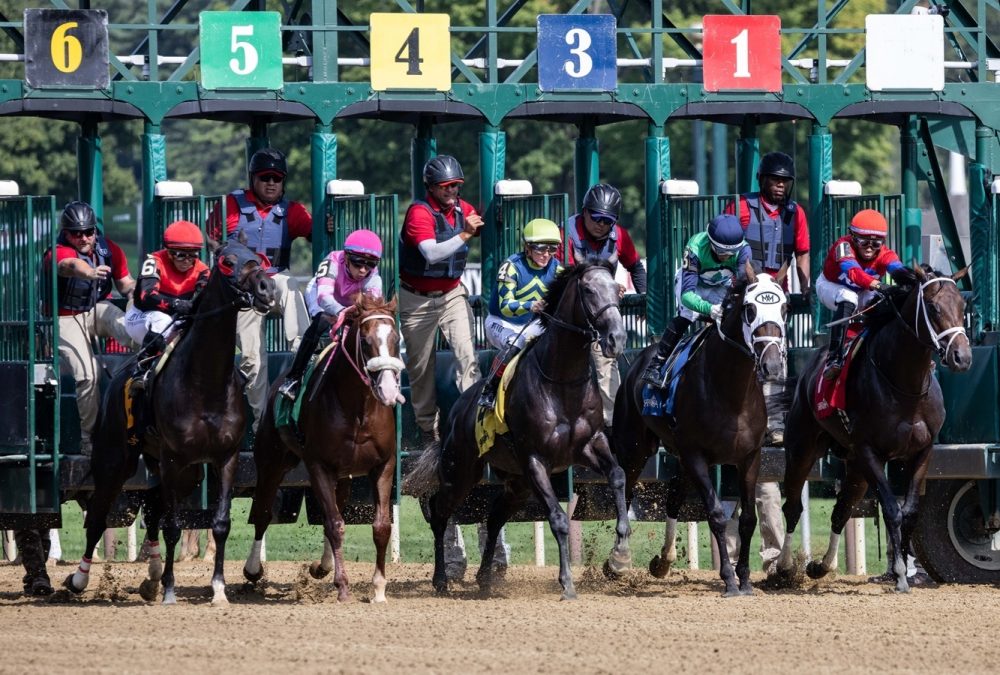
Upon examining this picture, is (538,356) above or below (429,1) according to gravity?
below

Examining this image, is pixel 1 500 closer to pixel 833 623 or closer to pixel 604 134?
pixel 833 623

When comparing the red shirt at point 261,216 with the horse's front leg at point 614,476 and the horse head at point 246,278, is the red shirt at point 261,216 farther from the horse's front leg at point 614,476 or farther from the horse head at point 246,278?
the horse's front leg at point 614,476

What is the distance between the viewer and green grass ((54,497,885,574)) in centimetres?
1525

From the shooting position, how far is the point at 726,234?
37.3 ft

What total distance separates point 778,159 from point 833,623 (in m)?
3.59

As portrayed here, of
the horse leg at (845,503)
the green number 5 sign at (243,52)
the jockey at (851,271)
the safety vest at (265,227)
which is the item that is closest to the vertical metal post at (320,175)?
the safety vest at (265,227)

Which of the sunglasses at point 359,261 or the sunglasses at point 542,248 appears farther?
the sunglasses at point 542,248

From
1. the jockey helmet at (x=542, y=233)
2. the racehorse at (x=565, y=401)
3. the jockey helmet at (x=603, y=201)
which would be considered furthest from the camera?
the jockey helmet at (x=603, y=201)

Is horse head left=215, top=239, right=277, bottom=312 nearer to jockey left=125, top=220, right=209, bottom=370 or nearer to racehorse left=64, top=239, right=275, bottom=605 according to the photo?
racehorse left=64, top=239, right=275, bottom=605

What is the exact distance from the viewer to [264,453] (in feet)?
38.7

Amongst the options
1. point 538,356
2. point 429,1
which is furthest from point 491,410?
point 429,1

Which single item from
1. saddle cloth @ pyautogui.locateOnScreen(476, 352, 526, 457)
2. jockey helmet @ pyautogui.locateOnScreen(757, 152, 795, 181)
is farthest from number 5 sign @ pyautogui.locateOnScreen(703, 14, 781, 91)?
saddle cloth @ pyautogui.locateOnScreen(476, 352, 526, 457)

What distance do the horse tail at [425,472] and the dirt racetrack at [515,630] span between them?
0.63m

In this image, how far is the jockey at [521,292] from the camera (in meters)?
11.4
